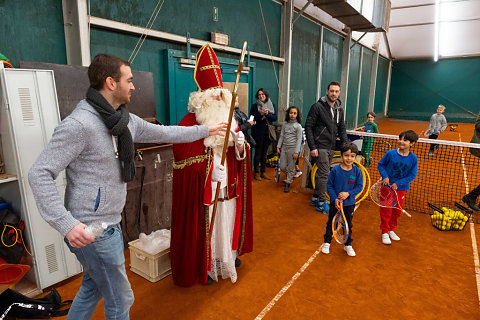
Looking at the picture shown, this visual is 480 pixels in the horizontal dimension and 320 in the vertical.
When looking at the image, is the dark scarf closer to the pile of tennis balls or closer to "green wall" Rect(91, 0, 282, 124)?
"green wall" Rect(91, 0, 282, 124)

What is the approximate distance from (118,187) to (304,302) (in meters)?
2.22

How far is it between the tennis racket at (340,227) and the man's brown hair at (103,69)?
2872mm

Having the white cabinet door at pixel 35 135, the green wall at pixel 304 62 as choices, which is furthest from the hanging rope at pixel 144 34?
the green wall at pixel 304 62

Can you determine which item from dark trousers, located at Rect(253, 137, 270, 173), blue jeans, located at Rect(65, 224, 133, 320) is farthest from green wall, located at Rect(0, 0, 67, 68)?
dark trousers, located at Rect(253, 137, 270, 173)

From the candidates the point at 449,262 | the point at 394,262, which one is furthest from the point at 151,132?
the point at 449,262

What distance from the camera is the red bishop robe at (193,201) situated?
2.91 meters

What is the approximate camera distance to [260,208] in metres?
5.49

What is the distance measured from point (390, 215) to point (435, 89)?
20.6 m

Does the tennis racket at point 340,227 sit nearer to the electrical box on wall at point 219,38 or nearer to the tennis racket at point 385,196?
the tennis racket at point 385,196

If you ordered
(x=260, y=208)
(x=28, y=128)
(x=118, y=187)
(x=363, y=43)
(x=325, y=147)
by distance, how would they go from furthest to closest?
(x=363, y=43)
(x=260, y=208)
(x=325, y=147)
(x=28, y=128)
(x=118, y=187)

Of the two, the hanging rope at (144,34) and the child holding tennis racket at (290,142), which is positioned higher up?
the hanging rope at (144,34)

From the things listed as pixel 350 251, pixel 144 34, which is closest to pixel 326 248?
pixel 350 251

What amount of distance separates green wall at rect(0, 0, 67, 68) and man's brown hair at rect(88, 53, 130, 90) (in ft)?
7.97

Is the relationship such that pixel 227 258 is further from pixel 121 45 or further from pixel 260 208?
pixel 121 45
